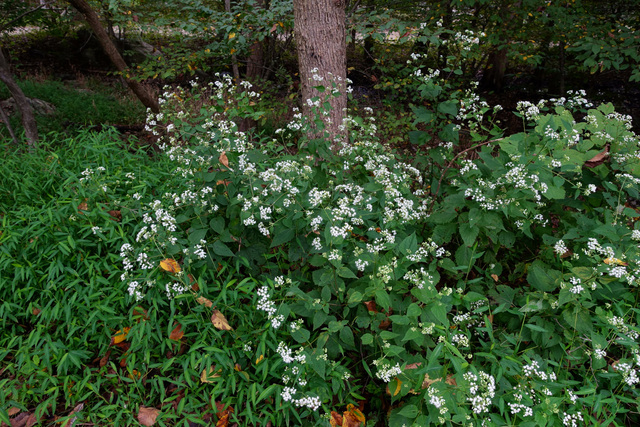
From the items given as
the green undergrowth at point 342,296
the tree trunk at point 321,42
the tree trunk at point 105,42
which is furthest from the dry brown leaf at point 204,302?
the tree trunk at point 105,42

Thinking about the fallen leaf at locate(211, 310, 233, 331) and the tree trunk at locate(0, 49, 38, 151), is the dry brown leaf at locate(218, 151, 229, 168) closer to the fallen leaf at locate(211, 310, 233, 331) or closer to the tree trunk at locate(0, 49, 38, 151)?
the fallen leaf at locate(211, 310, 233, 331)

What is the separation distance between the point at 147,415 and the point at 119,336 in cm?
60

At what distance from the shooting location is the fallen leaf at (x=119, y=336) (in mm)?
2699

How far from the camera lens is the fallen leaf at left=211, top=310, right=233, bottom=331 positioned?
99.4 inches

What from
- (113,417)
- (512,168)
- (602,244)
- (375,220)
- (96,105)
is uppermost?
(512,168)

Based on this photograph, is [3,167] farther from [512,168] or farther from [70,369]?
[512,168]

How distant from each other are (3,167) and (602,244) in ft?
17.2

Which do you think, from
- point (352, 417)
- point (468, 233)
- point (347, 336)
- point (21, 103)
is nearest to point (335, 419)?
point (352, 417)

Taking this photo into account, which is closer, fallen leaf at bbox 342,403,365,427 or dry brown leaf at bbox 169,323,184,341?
fallen leaf at bbox 342,403,365,427

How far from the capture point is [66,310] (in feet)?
8.95

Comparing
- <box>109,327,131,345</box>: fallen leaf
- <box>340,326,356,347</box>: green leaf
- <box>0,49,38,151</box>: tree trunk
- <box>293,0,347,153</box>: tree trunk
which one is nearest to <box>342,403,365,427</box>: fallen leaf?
<box>340,326,356,347</box>: green leaf

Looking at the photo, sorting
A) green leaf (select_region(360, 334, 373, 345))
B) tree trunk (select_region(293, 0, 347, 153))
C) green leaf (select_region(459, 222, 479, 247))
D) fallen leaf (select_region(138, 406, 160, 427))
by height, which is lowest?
fallen leaf (select_region(138, 406, 160, 427))

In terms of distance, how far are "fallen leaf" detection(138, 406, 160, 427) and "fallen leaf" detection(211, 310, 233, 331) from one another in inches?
24.5

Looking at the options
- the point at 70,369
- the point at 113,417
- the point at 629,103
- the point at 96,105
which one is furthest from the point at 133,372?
the point at 629,103
